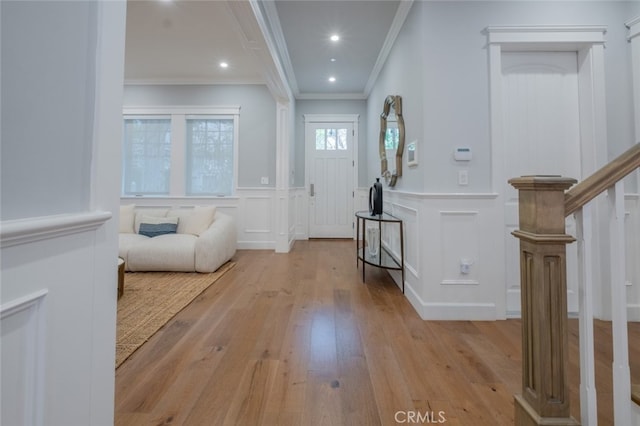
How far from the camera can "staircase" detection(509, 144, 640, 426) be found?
947 mm

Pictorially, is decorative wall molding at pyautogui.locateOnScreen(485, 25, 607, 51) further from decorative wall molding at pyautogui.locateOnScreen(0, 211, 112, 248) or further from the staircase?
decorative wall molding at pyautogui.locateOnScreen(0, 211, 112, 248)

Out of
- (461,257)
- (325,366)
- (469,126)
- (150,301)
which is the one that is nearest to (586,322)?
(325,366)

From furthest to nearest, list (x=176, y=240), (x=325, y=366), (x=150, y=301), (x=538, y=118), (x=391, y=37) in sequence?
(x=176, y=240)
(x=391, y=37)
(x=150, y=301)
(x=538, y=118)
(x=325, y=366)

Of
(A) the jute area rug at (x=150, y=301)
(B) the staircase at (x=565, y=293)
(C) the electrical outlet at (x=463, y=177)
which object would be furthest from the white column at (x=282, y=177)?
(B) the staircase at (x=565, y=293)

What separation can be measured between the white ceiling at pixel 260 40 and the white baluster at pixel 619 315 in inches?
97.8

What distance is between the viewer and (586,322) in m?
0.95

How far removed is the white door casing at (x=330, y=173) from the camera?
5766 millimetres

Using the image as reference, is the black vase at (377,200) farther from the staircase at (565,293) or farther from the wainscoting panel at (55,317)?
the wainscoting panel at (55,317)

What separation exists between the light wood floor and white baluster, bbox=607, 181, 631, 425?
1.37 ft

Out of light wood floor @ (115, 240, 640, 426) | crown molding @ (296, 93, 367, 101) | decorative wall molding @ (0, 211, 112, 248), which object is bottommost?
light wood floor @ (115, 240, 640, 426)

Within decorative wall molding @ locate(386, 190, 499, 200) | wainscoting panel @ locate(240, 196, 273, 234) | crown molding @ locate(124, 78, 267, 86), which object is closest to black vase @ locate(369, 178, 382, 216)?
decorative wall molding @ locate(386, 190, 499, 200)

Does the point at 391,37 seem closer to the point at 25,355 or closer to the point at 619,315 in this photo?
the point at 619,315

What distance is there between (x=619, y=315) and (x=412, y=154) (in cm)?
189

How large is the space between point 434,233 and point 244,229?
3494mm
